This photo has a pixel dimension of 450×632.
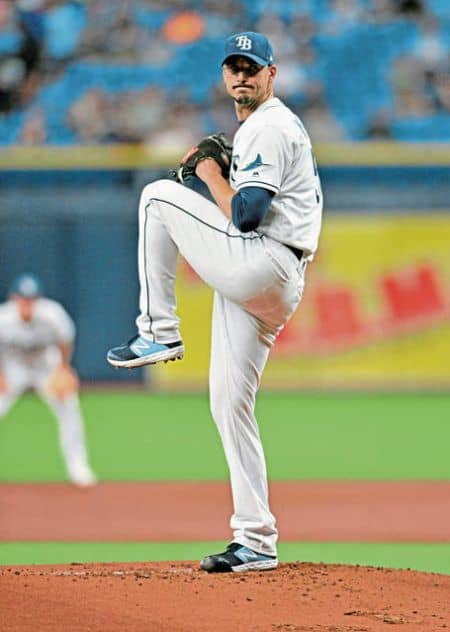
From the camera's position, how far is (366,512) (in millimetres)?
8477

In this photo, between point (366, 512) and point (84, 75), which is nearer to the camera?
point (366, 512)

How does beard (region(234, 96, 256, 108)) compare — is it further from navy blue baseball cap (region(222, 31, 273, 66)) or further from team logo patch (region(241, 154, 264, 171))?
team logo patch (region(241, 154, 264, 171))

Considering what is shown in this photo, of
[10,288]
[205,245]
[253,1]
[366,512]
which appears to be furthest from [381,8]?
[205,245]

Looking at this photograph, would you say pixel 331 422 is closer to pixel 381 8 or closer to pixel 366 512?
pixel 366 512

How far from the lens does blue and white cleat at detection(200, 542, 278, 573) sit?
521cm

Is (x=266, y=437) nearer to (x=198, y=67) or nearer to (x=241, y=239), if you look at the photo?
(x=198, y=67)

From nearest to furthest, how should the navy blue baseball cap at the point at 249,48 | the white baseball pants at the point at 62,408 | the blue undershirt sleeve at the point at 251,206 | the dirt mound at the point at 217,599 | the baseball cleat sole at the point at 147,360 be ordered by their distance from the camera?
the dirt mound at the point at 217,599, the blue undershirt sleeve at the point at 251,206, the navy blue baseball cap at the point at 249,48, the baseball cleat sole at the point at 147,360, the white baseball pants at the point at 62,408

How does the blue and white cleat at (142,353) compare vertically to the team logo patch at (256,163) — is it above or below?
below

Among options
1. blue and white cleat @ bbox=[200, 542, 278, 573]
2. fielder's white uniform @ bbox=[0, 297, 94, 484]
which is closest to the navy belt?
blue and white cleat @ bbox=[200, 542, 278, 573]

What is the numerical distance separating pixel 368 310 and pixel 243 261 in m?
9.74

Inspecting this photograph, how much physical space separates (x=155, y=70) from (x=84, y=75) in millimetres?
883

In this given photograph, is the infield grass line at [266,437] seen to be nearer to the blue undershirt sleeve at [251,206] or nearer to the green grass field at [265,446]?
the green grass field at [265,446]

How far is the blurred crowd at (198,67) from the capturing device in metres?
15.5

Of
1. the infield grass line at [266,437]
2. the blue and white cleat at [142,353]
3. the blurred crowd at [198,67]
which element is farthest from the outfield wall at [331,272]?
the blue and white cleat at [142,353]
